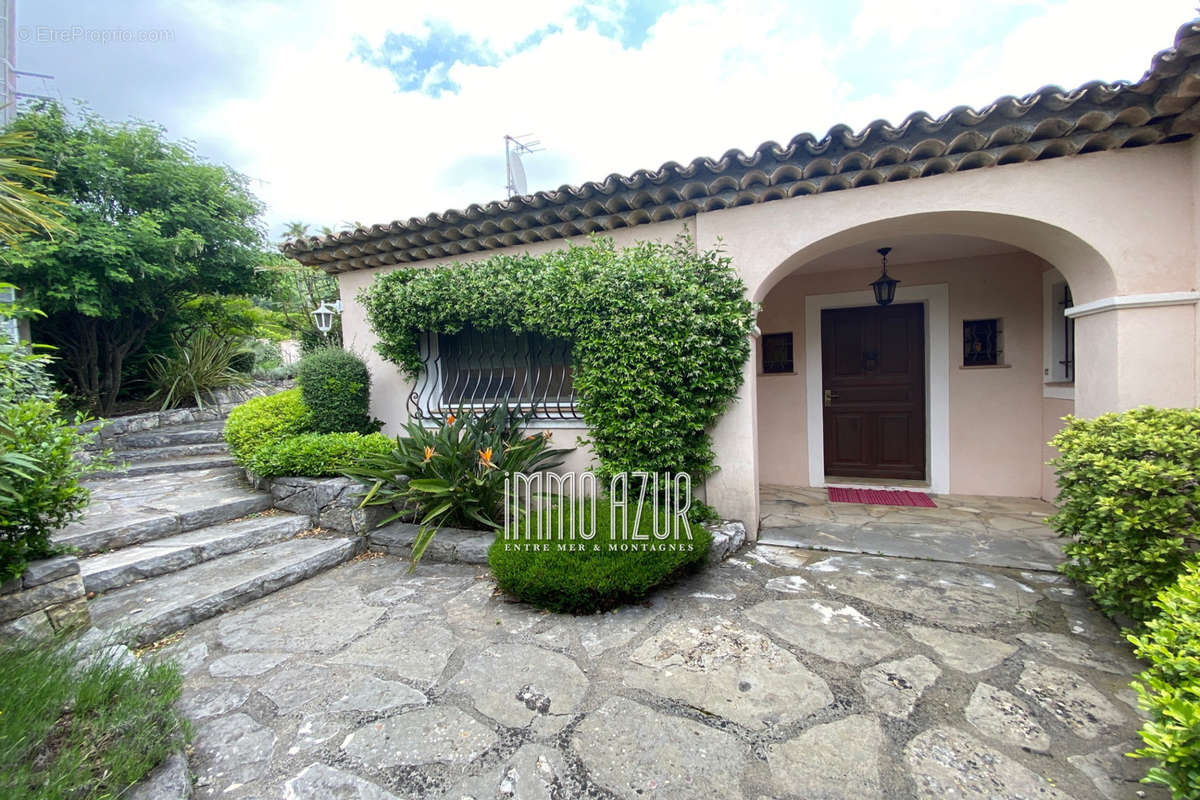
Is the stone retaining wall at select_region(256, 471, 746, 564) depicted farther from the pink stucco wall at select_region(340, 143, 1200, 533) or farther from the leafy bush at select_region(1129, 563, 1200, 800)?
the leafy bush at select_region(1129, 563, 1200, 800)

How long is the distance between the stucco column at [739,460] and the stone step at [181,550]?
12.4 ft

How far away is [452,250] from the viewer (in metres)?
5.16

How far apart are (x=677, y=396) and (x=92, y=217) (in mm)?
7839

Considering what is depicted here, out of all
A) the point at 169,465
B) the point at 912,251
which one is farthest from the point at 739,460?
the point at 169,465

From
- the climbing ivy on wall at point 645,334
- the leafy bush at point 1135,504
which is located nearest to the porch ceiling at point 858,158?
the climbing ivy on wall at point 645,334

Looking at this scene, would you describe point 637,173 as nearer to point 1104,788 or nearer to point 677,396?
point 677,396

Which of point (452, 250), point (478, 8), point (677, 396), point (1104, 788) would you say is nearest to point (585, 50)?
point (478, 8)

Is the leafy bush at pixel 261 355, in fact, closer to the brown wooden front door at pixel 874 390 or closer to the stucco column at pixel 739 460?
the stucco column at pixel 739 460

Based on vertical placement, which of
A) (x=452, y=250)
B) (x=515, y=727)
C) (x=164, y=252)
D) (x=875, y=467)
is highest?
(x=164, y=252)

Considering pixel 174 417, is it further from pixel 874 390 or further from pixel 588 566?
pixel 874 390

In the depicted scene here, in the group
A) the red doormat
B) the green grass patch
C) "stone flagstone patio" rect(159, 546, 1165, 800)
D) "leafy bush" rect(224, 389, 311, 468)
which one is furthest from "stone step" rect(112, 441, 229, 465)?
the red doormat

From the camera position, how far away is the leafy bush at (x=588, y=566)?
286 cm

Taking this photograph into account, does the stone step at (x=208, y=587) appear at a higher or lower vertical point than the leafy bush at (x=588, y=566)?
lower

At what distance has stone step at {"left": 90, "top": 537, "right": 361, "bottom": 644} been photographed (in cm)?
274
